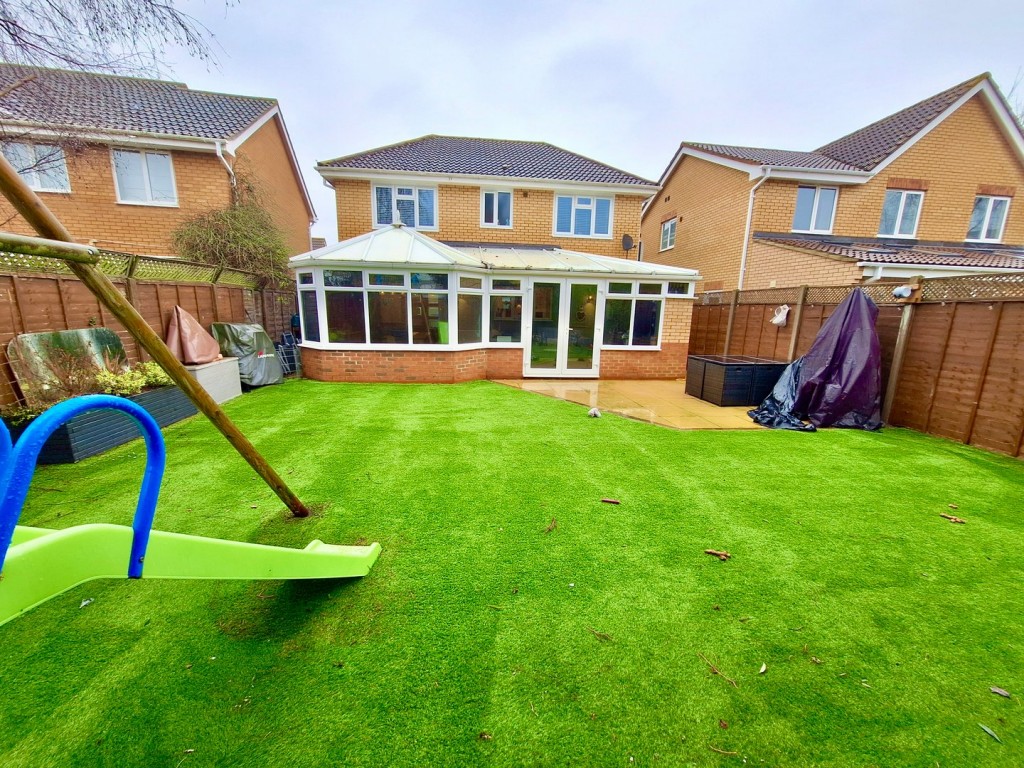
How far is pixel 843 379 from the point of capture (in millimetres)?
5863

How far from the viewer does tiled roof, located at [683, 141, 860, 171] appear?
11750 millimetres

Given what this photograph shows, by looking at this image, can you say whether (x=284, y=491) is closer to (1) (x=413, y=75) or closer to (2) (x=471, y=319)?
(2) (x=471, y=319)

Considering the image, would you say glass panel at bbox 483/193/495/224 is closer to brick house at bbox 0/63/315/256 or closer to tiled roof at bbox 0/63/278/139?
brick house at bbox 0/63/315/256

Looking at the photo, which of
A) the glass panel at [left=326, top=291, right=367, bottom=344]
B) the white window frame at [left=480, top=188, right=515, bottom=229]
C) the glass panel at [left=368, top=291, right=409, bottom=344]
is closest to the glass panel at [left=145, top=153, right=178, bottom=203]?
the glass panel at [left=326, top=291, right=367, bottom=344]

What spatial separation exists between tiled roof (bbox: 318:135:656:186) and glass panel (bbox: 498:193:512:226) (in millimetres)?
575

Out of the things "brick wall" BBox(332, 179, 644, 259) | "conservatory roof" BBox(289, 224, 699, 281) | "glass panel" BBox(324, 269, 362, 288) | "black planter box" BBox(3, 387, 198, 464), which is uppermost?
"brick wall" BBox(332, 179, 644, 259)

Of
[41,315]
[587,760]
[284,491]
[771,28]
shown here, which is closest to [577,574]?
[587,760]

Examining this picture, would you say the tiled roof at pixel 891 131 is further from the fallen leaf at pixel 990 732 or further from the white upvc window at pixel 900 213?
the fallen leaf at pixel 990 732

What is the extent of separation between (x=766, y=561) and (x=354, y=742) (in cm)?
272

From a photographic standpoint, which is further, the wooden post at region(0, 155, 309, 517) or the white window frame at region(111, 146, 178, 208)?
the white window frame at region(111, 146, 178, 208)

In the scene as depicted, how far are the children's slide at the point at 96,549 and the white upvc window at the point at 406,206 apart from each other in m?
11.3

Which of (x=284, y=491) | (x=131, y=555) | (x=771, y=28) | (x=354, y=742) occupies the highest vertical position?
(x=771, y=28)

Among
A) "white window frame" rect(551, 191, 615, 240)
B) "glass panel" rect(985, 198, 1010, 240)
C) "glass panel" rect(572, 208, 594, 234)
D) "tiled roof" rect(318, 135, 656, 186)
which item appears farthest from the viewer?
"glass panel" rect(985, 198, 1010, 240)

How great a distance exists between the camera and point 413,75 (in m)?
11.4
